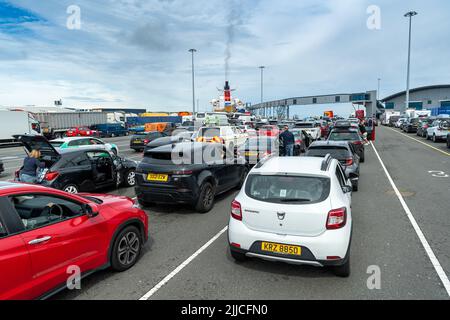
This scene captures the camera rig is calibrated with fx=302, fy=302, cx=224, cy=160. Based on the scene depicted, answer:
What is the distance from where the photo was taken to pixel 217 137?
729 inches

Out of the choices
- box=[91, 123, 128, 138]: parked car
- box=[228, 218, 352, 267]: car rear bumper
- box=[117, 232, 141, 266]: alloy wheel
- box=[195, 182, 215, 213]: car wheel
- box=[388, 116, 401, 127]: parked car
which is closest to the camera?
box=[228, 218, 352, 267]: car rear bumper

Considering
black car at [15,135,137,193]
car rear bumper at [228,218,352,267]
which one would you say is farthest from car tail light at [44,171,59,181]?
car rear bumper at [228,218,352,267]

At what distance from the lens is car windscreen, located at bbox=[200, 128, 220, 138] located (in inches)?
735

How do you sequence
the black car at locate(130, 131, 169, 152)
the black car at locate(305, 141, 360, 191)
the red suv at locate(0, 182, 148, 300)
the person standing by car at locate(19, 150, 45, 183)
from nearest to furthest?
the red suv at locate(0, 182, 148, 300)
the person standing by car at locate(19, 150, 45, 183)
the black car at locate(305, 141, 360, 191)
the black car at locate(130, 131, 169, 152)

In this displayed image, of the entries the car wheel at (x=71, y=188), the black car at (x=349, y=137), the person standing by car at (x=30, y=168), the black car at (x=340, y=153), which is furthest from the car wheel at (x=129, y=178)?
the black car at (x=349, y=137)

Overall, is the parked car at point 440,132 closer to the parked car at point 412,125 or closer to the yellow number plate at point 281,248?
the parked car at point 412,125

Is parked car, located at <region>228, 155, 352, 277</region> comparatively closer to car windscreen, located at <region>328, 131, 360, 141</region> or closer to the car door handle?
the car door handle

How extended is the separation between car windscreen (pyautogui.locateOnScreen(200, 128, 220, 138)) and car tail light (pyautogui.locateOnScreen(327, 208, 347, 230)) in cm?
1510

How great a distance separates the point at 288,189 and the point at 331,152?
5.47m

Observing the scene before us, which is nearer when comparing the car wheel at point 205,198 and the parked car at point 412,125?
the car wheel at point 205,198

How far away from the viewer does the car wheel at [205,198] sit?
6.93 m

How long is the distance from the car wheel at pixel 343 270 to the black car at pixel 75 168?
20.0 feet
